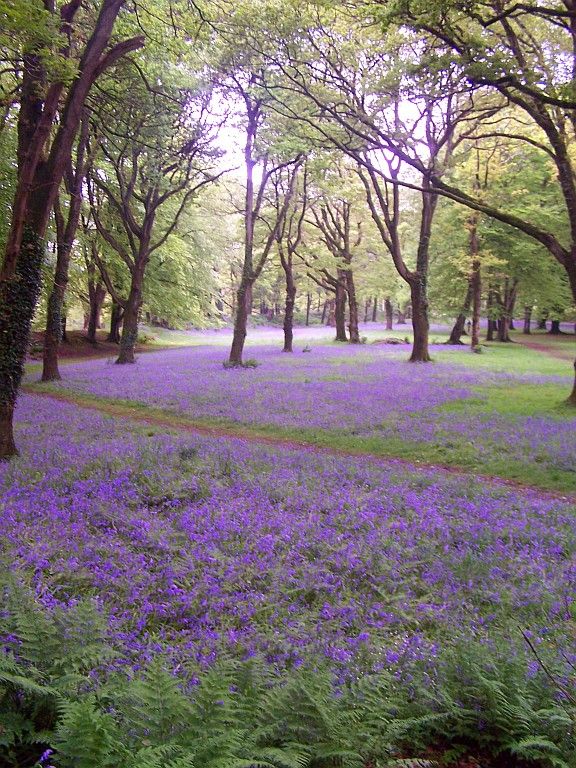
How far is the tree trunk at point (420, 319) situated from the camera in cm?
2948

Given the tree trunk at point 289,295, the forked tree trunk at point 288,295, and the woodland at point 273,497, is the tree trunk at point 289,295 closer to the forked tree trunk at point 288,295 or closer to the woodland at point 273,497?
the forked tree trunk at point 288,295

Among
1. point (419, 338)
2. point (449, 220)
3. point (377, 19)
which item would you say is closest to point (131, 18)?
point (377, 19)

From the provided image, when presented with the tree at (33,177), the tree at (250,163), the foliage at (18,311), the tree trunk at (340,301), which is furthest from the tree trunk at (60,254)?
the tree trunk at (340,301)

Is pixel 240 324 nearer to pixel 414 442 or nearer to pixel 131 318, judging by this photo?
pixel 131 318

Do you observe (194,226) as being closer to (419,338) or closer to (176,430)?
(419,338)

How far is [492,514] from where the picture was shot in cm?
709

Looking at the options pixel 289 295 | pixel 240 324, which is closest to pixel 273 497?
pixel 240 324

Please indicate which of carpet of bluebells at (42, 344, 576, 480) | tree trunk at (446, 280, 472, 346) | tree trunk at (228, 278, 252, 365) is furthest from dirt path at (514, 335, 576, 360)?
tree trunk at (228, 278, 252, 365)

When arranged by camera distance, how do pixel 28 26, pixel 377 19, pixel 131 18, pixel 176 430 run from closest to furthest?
pixel 28 26 < pixel 377 19 < pixel 176 430 < pixel 131 18

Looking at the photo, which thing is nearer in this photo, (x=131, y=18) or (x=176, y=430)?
(x=176, y=430)

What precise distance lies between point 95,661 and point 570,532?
5.87m

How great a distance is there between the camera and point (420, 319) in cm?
2966

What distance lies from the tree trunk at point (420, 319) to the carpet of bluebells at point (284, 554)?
69.7 feet

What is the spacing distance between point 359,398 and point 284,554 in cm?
1205
